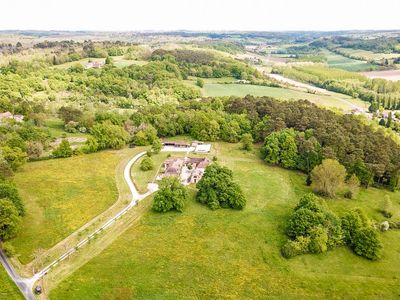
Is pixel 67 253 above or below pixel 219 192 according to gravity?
below

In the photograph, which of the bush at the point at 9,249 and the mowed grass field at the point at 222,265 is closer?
the mowed grass field at the point at 222,265

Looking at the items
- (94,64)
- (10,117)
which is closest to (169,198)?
(10,117)

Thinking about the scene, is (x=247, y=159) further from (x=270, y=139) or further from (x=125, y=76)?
(x=125, y=76)

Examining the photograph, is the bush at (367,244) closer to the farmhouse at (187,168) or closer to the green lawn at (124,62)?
the farmhouse at (187,168)

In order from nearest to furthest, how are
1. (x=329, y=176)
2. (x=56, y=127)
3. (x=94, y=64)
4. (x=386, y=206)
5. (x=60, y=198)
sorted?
1. (x=386, y=206)
2. (x=60, y=198)
3. (x=329, y=176)
4. (x=56, y=127)
5. (x=94, y=64)

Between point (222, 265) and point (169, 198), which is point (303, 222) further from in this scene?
point (169, 198)

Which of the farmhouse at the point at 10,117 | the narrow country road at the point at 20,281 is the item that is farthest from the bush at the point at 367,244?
the farmhouse at the point at 10,117
